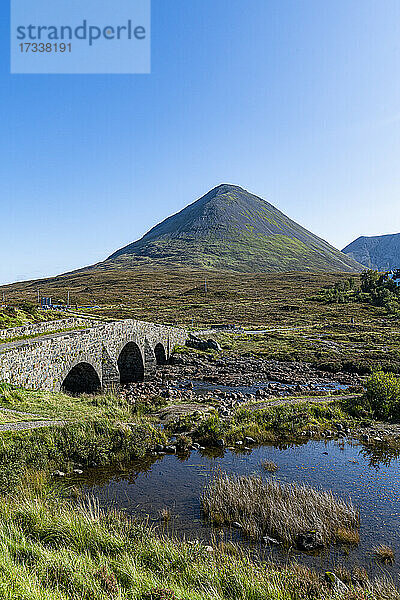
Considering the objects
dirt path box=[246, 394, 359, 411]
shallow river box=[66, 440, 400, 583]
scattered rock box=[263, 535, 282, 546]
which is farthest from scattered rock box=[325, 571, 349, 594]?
dirt path box=[246, 394, 359, 411]

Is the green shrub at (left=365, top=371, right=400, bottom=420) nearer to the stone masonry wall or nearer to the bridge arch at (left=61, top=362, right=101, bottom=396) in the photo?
the bridge arch at (left=61, top=362, right=101, bottom=396)

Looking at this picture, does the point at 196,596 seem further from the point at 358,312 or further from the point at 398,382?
the point at 358,312

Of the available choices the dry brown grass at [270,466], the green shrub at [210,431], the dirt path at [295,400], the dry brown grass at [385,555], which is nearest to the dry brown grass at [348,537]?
the dry brown grass at [385,555]

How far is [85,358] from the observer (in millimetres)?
23562

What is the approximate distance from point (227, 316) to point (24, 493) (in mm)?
77321

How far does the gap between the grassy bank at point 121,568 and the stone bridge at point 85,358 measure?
361 inches

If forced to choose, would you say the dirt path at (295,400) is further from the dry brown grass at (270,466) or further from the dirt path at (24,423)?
the dirt path at (24,423)

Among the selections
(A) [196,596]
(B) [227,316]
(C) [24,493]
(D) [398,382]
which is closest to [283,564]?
(A) [196,596]

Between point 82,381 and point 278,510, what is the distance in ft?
58.0

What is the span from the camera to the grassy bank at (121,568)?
247 inches

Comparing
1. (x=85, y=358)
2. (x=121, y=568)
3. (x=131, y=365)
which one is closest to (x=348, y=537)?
(x=121, y=568)

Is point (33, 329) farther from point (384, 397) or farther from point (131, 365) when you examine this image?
point (384, 397)

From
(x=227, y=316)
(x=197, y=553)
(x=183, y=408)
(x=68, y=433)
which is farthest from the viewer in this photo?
(x=227, y=316)

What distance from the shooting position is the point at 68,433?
1498 centimetres
